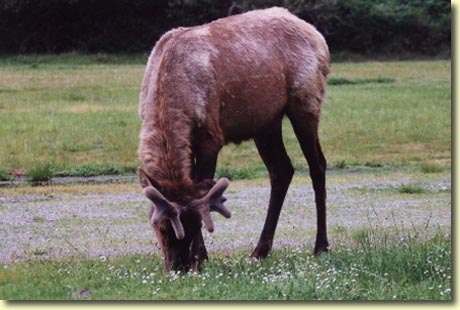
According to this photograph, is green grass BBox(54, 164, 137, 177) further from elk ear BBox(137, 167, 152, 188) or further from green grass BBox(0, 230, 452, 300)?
elk ear BBox(137, 167, 152, 188)

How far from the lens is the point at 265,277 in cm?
743

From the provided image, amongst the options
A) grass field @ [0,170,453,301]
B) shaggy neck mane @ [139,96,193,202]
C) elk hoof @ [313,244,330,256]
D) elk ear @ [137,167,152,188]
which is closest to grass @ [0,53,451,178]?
grass field @ [0,170,453,301]

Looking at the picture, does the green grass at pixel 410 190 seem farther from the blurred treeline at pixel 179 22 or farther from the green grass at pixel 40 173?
the green grass at pixel 40 173

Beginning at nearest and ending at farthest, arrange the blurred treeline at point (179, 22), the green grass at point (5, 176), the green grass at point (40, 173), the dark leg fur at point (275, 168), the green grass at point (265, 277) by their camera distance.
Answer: the green grass at point (265, 277) → the dark leg fur at point (275, 168) → the blurred treeline at point (179, 22) → the green grass at point (40, 173) → the green grass at point (5, 176)

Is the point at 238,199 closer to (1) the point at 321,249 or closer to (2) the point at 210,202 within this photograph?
(1) the point at 321,249

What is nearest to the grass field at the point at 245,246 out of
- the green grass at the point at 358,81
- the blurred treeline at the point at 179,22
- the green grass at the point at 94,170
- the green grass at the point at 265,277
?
the green grass at the point at 265,277

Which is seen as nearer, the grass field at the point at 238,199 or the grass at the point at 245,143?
the grass field at the point at 238,199

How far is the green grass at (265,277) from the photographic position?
701cm

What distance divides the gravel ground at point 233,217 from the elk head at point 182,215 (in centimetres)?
122

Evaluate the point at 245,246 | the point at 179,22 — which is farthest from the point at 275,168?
the point at 179,22

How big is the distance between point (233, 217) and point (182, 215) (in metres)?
3.58

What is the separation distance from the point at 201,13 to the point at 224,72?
877cm

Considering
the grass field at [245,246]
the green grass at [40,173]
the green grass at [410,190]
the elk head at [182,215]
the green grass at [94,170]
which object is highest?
the elk head at [182,215]

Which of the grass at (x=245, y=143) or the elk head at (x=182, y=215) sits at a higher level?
the elk head at (x=182, y=215)
